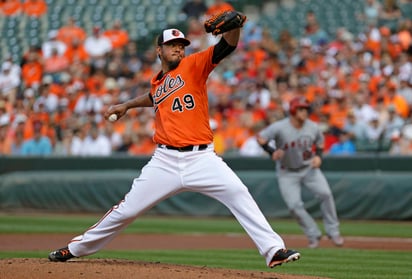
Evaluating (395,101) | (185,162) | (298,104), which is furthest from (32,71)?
(185,162)

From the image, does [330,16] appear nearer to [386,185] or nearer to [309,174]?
[386,185]

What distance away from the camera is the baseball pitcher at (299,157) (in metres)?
11.3

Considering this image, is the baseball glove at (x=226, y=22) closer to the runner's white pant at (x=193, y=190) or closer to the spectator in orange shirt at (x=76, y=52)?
the runner's white pant at (x=193, y=190)

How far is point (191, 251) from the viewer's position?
10531mm

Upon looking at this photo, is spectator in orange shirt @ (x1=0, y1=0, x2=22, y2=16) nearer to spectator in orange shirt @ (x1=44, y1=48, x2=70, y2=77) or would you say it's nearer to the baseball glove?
spectator in orange shirt @ (x1=44, y1=48, x2=70, y2=77)

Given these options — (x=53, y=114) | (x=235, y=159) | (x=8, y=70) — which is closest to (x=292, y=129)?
(x=235, y=159)

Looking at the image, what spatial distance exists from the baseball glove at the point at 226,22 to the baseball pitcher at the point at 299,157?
4929mm

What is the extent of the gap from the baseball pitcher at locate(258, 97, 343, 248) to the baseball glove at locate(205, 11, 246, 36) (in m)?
4.93

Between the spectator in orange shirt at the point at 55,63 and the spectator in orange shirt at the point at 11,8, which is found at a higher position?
the spectator in orange shirt at the point at 11,8

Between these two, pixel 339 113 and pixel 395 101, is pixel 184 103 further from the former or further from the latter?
pixel 395 101

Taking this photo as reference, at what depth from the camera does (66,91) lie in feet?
66.3

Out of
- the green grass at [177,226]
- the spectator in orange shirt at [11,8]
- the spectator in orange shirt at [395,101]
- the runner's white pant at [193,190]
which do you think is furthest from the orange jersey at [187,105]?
the spectator in orange shirt at [11,8]

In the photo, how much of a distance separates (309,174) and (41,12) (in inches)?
541

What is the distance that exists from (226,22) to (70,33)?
16.0 meters
